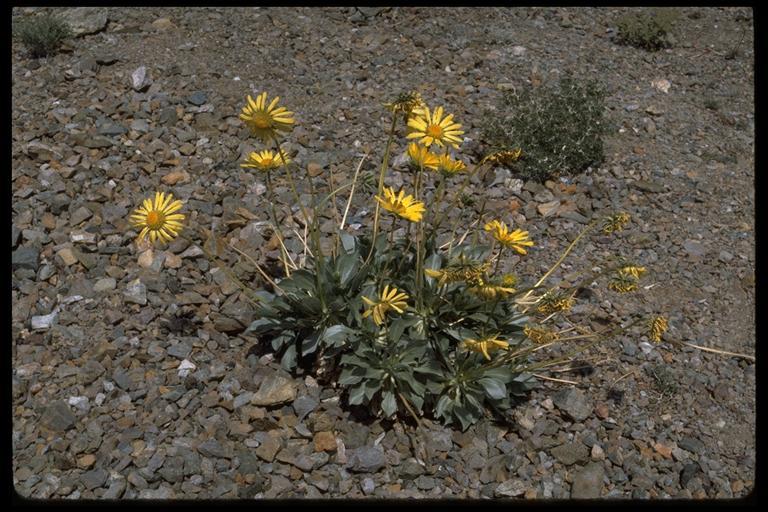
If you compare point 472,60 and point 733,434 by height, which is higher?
point 472,60

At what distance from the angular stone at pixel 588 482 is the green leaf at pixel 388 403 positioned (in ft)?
3.15

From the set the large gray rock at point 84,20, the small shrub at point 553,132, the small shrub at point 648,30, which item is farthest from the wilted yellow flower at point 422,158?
the small shrub at point 648,30

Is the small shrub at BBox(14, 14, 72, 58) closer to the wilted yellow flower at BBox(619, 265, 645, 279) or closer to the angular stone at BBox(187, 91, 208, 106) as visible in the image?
the angular stone at BBox(187, 91, 208, 106)

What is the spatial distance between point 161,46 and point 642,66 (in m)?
4.19

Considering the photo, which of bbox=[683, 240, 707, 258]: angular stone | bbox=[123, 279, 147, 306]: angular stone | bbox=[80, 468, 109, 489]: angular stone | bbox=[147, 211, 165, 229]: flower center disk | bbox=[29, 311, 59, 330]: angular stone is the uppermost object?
bbox=[147, 211, 165, 229]: flower center disk

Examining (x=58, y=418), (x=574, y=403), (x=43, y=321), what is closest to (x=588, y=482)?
(x=574, y=403)

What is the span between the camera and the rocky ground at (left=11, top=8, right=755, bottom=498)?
12.4ft

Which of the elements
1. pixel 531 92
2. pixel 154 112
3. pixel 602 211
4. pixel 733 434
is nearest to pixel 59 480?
pixel 154 112

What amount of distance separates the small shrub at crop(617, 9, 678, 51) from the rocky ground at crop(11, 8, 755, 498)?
202 mm

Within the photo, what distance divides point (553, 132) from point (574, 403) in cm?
230

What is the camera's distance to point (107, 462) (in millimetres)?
3676

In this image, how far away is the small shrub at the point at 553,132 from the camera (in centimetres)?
553

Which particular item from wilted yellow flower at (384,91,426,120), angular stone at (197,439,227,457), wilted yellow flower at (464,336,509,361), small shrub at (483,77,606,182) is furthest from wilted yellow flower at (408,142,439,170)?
small shrub at (483,77,606,182)

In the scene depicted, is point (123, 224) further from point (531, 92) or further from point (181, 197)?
point (531, 92)
